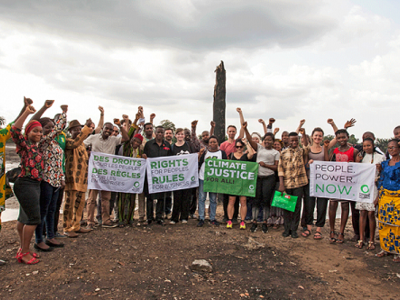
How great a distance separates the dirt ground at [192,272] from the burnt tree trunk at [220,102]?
15.9ft

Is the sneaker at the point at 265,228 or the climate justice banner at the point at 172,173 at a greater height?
the climate justice banner at the point at 172,173

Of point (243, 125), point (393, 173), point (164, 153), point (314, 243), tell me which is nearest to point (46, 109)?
point (164, 153)

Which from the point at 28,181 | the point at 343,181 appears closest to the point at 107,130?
the point at 28,181

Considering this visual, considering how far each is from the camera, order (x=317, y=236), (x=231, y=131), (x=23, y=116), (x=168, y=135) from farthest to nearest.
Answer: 1. (x=231, y=131)
2. (x=168, y=135)
3. (x=317, y=236)
4. (x=23, y=116)

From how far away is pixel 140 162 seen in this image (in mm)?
6727

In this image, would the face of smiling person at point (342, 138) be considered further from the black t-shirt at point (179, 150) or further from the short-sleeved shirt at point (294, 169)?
the black t-shirt at point (179, 150)

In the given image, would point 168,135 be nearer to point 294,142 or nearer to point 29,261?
point 294,142

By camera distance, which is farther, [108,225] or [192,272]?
[108,225]

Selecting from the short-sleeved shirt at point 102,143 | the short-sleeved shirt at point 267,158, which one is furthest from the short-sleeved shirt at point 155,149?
the short-sleeved shirt at point 267,158

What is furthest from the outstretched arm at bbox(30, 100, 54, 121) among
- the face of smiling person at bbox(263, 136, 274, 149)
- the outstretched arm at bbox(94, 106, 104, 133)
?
the face of smiling person at bbox(263, 136, 274, 149)

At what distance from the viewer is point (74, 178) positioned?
553 centimetres

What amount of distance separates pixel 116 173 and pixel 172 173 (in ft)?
4.30

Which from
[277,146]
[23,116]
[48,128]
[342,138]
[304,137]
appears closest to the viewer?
[23,116]

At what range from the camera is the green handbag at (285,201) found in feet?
20.1
